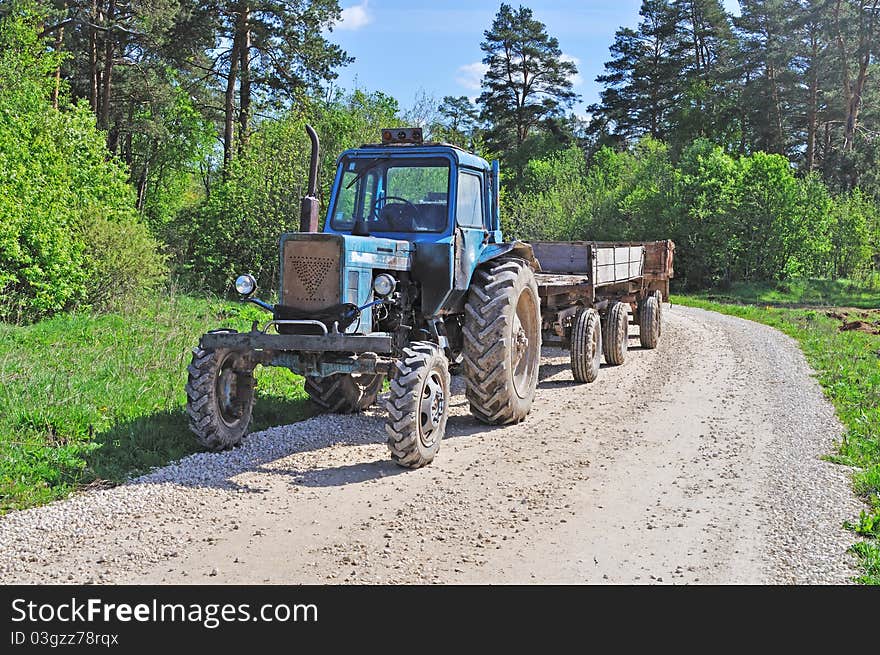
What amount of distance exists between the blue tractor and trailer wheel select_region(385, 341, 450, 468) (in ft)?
0.04

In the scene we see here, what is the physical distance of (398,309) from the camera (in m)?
7.82

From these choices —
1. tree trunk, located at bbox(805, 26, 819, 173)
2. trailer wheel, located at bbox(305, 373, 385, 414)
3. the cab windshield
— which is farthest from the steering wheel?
tree trunk, located at bbox(805, 26, 819, 173)

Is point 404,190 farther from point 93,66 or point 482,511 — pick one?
point 93,66

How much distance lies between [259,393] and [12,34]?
52.9 feet

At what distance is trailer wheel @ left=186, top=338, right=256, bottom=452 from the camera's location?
7.06 m

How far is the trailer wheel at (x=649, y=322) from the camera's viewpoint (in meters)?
15.4

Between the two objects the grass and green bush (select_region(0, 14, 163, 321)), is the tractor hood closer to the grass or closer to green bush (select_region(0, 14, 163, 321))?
the grass

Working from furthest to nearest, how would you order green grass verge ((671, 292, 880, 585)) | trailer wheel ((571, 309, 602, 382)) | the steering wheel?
1. trailer wheel ((571, 309, 602, 382))
2. the steering wheel
3. green grass verge ((671, 292, 880, 585))

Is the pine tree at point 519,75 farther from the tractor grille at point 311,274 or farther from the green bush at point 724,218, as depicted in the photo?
the tractor grille at point 311,274

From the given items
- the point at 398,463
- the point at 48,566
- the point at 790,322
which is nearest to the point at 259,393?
the point at 398,463

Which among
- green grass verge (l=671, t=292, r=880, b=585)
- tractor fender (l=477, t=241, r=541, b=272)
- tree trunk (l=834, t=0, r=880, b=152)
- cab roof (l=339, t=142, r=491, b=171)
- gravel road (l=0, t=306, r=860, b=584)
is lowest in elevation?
gravel road (l=0, t=306, r=860, b=584)

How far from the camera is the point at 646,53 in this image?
46.5m

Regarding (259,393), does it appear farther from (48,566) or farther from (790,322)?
(790,322)

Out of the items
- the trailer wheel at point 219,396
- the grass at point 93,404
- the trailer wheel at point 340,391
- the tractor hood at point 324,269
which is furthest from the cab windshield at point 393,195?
the grass at point 93,404
